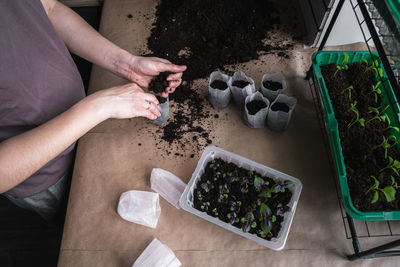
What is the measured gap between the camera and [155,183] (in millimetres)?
1149

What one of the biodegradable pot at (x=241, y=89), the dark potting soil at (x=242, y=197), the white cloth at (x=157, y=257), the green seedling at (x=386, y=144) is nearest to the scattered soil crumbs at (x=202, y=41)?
the biodegradable pot at (x=241, y=89)

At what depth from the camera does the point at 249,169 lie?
112cm

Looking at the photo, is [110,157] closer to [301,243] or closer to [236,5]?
[301,243]

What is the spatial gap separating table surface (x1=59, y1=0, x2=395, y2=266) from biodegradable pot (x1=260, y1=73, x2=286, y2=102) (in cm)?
11

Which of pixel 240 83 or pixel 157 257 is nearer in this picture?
pixel 157 257

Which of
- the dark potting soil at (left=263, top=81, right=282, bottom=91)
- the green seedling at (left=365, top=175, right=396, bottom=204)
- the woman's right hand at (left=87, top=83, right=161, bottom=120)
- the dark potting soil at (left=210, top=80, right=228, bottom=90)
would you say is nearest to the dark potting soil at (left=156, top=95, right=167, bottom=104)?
the woman's right hand at (left=87, top=83, right=161, bottom=120)

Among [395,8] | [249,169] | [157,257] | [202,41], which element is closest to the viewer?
[395,8]

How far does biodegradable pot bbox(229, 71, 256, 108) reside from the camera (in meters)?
1.20

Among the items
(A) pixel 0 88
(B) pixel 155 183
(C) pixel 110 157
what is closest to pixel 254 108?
(B) pixel 155 183

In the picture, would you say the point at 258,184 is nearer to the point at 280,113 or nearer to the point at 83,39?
the point at 280,113

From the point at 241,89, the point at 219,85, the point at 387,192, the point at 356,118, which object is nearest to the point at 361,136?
the point at 356,118

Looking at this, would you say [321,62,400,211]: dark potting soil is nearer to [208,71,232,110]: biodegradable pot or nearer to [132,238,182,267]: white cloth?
[208,71,232,110]: biodegradable pot

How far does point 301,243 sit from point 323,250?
0.25 feet

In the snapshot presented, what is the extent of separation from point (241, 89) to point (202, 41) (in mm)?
459
